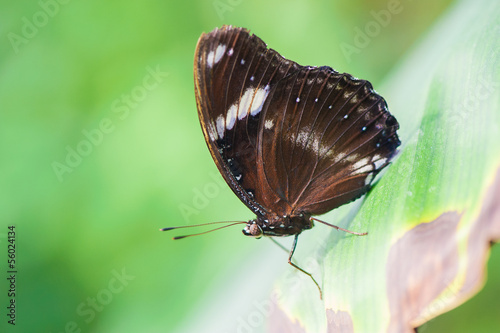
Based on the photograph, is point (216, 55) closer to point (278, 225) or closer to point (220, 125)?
point (220, 125)

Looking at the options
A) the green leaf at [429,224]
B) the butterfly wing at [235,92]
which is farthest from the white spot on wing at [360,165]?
the butterfly wing at [235,92]

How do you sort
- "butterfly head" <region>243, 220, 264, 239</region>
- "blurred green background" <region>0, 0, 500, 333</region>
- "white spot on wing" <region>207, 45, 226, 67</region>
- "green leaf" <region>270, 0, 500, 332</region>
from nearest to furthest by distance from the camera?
"green leaf" <region>270, 0, 500, 332</region> < "white spot on wing" <region>207, 45, 226, 67</region> < "butterfly head" <region>243, 220, 264, 239</region> < "blurred green background" <region>0, 0, 500, 333</region>

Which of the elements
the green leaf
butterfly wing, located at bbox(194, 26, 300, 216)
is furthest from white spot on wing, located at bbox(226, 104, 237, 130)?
the green leaf

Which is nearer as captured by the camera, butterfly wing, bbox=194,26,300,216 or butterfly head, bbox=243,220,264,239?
butterfly wing, bbox=194,26,300,216

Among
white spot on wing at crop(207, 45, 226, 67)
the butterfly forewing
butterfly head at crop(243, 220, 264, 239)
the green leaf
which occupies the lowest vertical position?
the green leaf

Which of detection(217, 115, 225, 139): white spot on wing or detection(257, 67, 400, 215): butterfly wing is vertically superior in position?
detection(217, 115, 225, 139): white spot on wing

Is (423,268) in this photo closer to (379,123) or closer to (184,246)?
(379,123)

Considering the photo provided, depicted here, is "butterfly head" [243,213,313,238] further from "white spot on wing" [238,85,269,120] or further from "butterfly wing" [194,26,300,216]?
"white spot on wing" [238,85,269,120]

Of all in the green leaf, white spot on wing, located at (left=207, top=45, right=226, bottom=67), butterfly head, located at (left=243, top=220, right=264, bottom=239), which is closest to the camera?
the green leaf

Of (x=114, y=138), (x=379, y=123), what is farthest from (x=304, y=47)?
(x=379, y=123)
